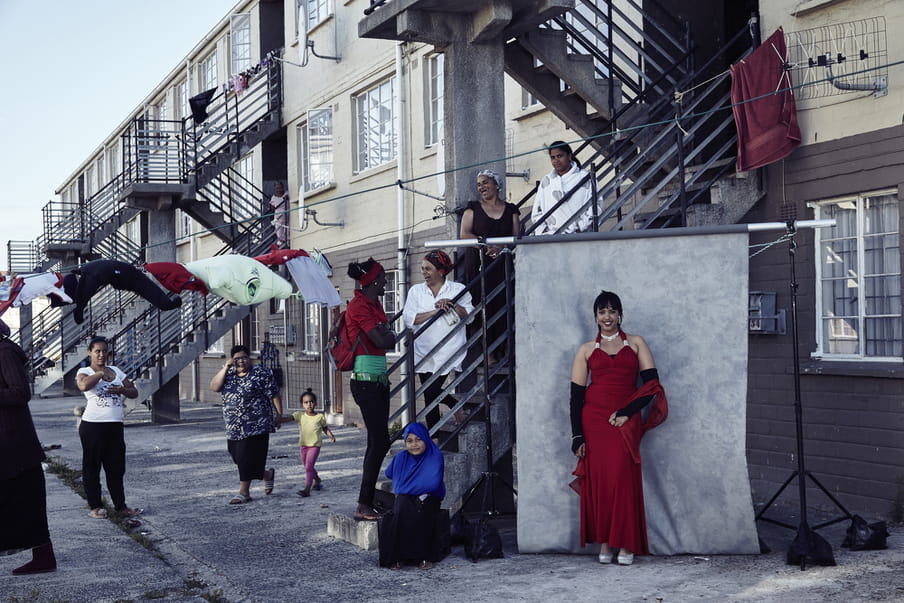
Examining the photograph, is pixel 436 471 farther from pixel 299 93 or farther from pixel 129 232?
pixel 129 232

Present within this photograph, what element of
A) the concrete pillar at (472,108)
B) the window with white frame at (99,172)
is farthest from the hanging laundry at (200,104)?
the window with white frame at (99,172)

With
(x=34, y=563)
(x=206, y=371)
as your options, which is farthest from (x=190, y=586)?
(x=206, y=371)

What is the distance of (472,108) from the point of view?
10250mm

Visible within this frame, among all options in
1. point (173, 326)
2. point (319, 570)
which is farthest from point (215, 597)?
point (173, 326)

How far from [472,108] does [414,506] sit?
14.1 ft

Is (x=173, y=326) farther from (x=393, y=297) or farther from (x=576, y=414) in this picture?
(x=576, y=414)

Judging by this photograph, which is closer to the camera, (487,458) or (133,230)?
(487,458)

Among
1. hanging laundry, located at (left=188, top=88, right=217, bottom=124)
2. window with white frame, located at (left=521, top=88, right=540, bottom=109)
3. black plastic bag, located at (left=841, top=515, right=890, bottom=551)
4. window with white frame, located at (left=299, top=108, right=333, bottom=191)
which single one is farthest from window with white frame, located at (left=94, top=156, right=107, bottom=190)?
black plastic bag, located at (left=841, top=515, right=890, bottom=551)

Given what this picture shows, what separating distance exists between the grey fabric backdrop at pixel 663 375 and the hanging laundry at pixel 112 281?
2.81m

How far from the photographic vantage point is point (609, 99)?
10.7 metres

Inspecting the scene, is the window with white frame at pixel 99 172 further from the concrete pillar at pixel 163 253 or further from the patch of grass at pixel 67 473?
the patch of grass at pixel 67 473

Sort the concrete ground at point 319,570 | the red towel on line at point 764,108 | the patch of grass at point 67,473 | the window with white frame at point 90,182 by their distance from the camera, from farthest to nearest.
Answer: the window with white frame at point 90,182, the patch of grass at point 67,473, the red towel on line at point 764,108, the concrete ground at point 319,570

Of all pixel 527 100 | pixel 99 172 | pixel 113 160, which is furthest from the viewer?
pixel 99 172

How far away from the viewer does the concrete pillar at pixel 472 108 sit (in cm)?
1019
